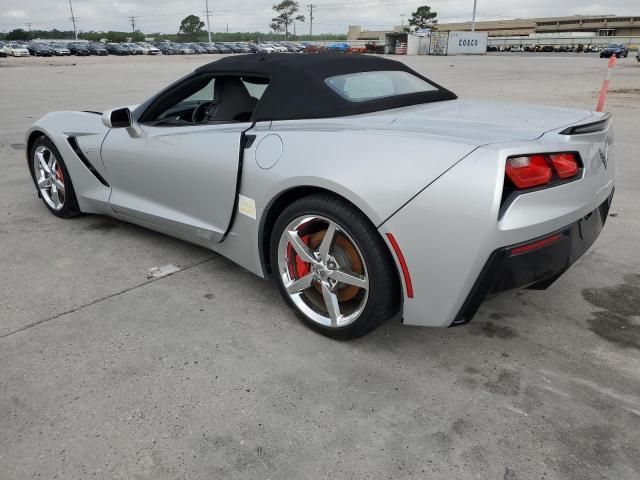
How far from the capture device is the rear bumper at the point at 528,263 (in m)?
2.07

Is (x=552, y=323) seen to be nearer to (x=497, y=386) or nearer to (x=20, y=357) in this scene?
(x=497, y=386)

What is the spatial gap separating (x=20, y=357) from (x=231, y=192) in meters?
1.31

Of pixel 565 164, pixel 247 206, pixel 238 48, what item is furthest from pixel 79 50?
pixel 565 164

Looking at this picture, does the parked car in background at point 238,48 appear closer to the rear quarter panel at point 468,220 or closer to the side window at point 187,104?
the side window at point 187,104

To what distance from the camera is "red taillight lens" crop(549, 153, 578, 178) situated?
2.15 metres

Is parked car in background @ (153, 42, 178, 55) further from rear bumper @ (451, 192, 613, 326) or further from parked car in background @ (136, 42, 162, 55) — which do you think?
rear bumper @ (451, 192, 613, 326)

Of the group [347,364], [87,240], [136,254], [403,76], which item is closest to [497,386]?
[347,364]

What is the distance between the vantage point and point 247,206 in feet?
9.21

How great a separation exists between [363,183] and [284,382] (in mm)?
959

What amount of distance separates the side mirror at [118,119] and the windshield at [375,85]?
4.64 feet

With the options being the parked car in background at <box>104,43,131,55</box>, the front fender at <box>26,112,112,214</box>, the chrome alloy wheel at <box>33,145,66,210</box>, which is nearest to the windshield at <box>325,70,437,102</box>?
the front fender at <box>26,112,112,214</box>

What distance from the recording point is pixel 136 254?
12.3 feet

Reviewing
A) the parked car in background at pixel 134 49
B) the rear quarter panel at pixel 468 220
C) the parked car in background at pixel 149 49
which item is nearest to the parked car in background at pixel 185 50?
the parked car in background at pixel 149 49

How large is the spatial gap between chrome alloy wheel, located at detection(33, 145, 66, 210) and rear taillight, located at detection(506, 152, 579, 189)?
3564mm
